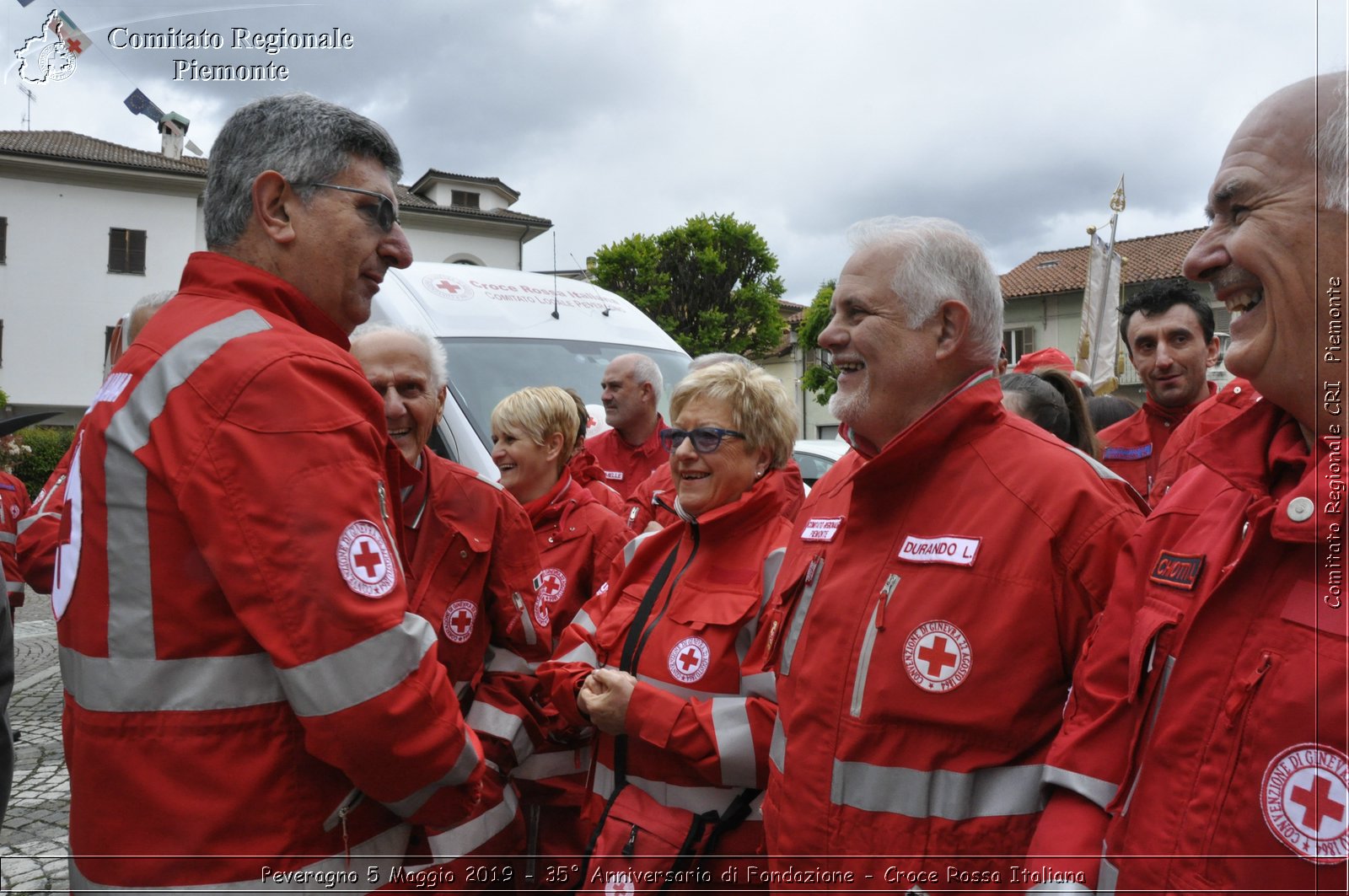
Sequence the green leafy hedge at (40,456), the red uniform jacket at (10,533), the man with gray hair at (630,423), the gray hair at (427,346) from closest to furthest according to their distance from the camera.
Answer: the gray hair at (427,346) → the red uniform jacket at (10,533) → the man with gray hair at (630,423) → the green leafy hedge at (40,456)

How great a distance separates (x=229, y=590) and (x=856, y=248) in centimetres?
166

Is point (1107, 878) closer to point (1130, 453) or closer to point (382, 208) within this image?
point (382, 208)

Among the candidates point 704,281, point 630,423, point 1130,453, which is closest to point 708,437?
point 1130,453

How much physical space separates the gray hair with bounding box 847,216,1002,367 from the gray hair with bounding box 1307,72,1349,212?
36.6 inches

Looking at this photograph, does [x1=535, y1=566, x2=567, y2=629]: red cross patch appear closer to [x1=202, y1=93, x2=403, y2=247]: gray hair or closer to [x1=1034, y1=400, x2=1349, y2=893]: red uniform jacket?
[x1=202, y1=93, x2=403, y2=247]: gray hair

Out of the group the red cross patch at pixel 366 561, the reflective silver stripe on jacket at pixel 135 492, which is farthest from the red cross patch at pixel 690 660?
the reflective silver stripe on jacket at pixel 135 492

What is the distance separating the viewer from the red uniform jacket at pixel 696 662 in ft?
8.56

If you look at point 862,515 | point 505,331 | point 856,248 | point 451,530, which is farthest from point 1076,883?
point 505,331

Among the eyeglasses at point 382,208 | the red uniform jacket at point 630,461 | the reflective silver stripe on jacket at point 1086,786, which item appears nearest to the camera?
the reflective silver stripe on jacket at point 1086,786

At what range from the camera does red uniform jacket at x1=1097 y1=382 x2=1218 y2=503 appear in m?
4.64

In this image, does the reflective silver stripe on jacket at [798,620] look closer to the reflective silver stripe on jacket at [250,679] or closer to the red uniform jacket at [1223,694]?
the red uniform jacket at [1223,694]

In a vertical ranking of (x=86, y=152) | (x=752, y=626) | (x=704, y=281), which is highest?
(x=86, y=152)

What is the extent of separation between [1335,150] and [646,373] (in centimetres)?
515

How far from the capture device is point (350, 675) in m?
1.73
